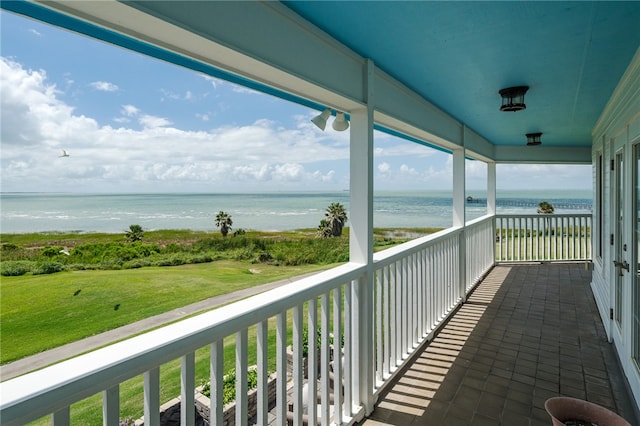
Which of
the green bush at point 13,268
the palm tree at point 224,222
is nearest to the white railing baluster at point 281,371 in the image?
the green bush at point 13,268

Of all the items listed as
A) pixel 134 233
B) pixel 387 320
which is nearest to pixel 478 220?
pixel 387 320

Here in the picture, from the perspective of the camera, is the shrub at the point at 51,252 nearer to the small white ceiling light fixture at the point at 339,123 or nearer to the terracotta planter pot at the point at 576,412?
the small white ceiling light fixture at the point at 339,123

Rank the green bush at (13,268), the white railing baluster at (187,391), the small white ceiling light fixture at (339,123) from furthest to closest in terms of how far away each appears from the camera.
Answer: the green bush at (13,268) < the small white ceiling light fixture at (339,123) < the white railing baluster at (187,391)

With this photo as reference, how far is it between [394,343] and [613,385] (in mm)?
1620

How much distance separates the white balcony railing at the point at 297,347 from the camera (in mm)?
944

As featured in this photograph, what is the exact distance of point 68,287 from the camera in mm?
10656

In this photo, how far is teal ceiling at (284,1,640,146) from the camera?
1659mm

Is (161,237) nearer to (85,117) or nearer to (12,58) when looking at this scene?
(85,117)

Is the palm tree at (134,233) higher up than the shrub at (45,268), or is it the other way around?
the palm tree at (134,233)

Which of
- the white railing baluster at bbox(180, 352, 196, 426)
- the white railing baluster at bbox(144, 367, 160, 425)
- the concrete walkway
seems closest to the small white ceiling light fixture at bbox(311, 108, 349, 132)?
the white railing baluster at bbox(180, 352, 196, 426)

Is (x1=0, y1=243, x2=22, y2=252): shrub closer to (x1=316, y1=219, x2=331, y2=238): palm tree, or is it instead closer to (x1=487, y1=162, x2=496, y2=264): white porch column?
(x1=487, y1=162, x2=496, y2=264): white porch column

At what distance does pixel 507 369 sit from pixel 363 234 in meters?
1.76

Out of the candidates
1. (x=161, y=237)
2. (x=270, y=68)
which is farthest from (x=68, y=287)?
(x=270, y=68)

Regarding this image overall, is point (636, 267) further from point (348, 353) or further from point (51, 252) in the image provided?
point (51, 252)
